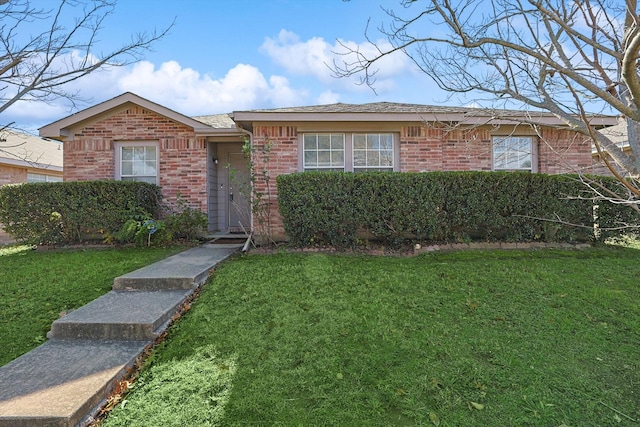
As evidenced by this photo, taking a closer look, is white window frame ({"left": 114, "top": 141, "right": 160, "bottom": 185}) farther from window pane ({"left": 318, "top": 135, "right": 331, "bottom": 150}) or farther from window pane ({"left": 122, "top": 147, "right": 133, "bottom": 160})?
window pane ({"left": 318, "top": 135, "right": 331, "bottom": 150})

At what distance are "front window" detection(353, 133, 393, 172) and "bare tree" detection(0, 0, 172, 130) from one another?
4935 millimetres

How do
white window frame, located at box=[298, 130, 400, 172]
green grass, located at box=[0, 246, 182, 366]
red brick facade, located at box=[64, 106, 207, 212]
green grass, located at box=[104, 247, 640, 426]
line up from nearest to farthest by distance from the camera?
green grass, located at box=[104, 247, 640, 426], green grass, located at box=[0, 246, 182, 366], white window frame, located at box=[298, 130, 400, 172], red brick facade, located at box=[64, 106, 207, 212]

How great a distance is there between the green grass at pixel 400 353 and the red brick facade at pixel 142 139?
181 inches

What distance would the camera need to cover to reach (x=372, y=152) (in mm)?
8031

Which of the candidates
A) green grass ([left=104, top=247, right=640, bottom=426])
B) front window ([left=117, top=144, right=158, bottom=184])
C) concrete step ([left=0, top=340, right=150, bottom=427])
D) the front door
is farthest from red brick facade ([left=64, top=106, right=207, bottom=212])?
concrete step ([left=0, top=340, right=150, bottom=427])

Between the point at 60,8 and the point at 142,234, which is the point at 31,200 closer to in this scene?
the point at 142,234

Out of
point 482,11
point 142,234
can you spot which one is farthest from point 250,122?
point 482,11

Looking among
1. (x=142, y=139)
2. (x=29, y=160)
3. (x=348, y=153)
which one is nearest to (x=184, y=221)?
(x=142, y=139)

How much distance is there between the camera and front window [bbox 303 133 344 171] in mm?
7934

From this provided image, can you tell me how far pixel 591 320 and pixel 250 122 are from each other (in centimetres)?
698

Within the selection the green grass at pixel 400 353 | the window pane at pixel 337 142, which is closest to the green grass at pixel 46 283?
the green grass at pixel 400 353

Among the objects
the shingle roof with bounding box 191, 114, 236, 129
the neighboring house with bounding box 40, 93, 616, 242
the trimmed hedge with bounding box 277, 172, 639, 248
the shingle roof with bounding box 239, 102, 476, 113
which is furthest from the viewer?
the shingle roof with bounding box 191, 114, 236, 129

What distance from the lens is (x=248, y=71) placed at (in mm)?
16094

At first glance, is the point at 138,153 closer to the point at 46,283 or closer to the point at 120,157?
the point at 120,157
